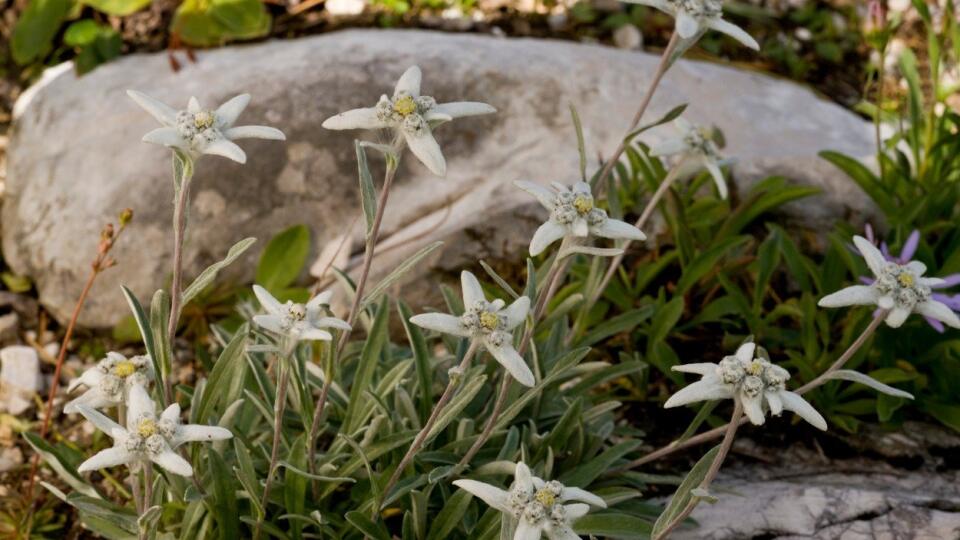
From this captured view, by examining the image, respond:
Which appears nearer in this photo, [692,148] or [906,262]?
[692,148]

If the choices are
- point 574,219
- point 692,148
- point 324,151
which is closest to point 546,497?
point 574,219

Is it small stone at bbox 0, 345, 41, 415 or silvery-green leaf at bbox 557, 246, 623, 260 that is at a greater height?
silvery-green leaf at bbox 557, 246, 623, 260

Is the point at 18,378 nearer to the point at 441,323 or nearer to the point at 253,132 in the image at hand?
the point at 253,132

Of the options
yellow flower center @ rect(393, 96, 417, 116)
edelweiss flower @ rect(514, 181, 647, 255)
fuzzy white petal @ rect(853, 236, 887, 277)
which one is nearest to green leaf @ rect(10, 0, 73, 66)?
yellow flower center @ rect(393, 96, 417, 116)

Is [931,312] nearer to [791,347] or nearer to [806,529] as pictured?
[806,529]

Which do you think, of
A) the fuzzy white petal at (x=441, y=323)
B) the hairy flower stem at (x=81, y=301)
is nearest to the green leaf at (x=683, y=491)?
the fuzzy white petal at (x=441, y=323)

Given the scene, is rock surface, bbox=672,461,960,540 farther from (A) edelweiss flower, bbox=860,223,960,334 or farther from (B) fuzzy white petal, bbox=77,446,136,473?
(B) fuzzy white petal, bbox=77,446,136,473
